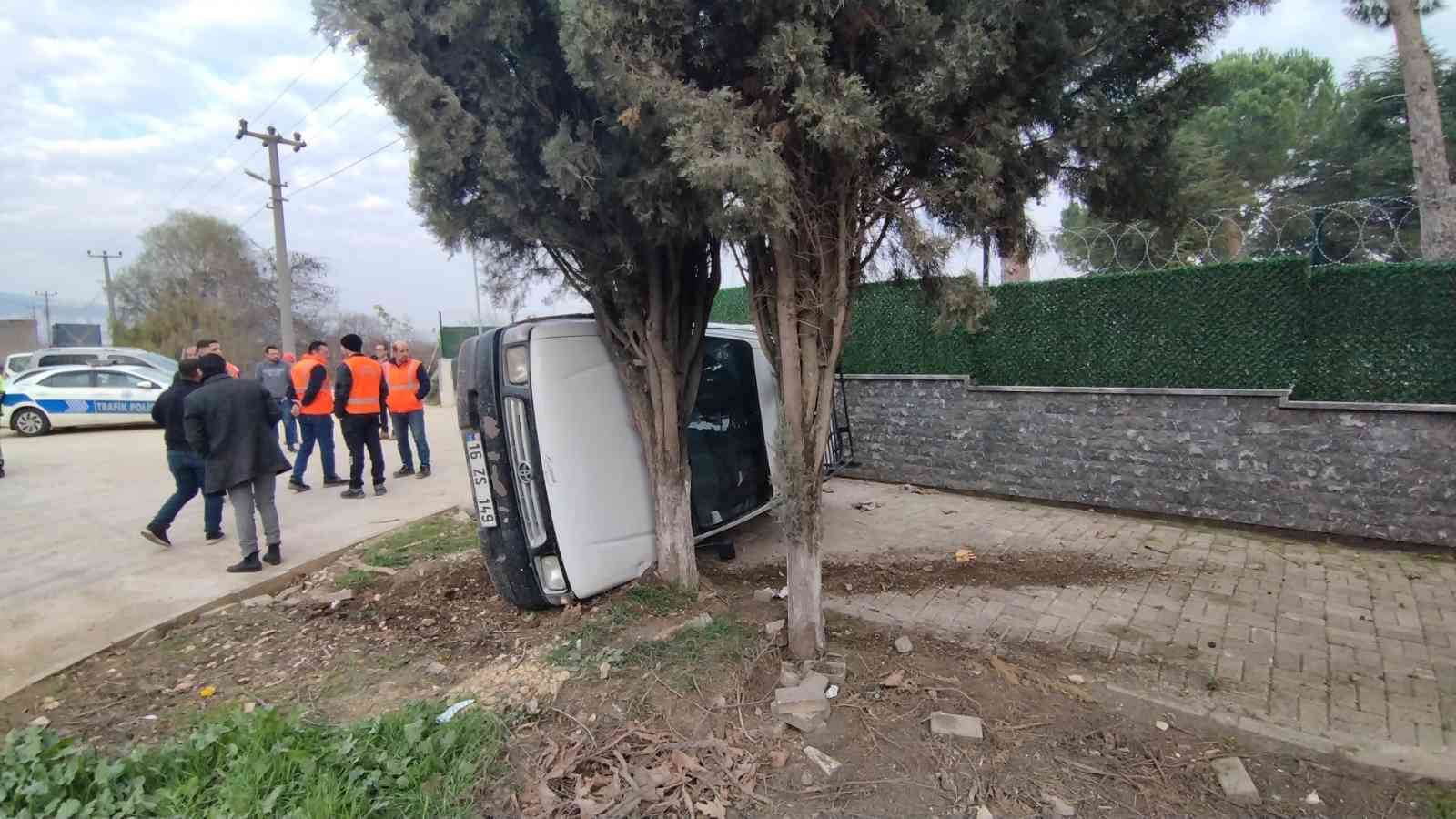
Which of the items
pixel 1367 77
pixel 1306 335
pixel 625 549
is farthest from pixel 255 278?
pixel 1367 77

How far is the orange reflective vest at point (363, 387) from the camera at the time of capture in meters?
7.12

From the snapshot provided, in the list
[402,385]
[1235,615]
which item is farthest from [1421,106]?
[402,385]

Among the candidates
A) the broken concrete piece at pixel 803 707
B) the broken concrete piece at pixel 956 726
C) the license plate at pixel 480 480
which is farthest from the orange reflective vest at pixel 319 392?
the broken concrete piece at pixel 956 726

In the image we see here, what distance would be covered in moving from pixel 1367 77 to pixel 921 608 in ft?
68.0

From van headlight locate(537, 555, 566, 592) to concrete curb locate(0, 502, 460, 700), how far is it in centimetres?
238

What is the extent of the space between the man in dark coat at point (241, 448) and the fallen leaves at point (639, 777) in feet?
12.3

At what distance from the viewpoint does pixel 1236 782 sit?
96.0 inches

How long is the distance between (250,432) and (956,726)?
17.1 ft

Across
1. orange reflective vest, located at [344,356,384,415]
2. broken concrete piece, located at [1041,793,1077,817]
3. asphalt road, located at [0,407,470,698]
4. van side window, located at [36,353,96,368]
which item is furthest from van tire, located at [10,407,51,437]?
broken concrete piece, located at [1041,793,1077,817]

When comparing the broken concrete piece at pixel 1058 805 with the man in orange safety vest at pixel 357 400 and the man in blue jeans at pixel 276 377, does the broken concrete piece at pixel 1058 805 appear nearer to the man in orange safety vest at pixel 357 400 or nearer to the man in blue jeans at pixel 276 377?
the man in orange safety vest at pixel 357 400

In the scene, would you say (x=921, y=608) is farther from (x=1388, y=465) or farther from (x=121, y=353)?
(x=121, y=353)

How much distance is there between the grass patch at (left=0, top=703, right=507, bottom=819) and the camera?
237 centimetres

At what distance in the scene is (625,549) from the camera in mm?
4148

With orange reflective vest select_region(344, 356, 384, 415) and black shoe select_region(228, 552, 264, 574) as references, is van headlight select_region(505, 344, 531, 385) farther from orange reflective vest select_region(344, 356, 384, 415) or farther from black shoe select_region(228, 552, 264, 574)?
orange reflective vest select_region(344, 356, 384, 415)
